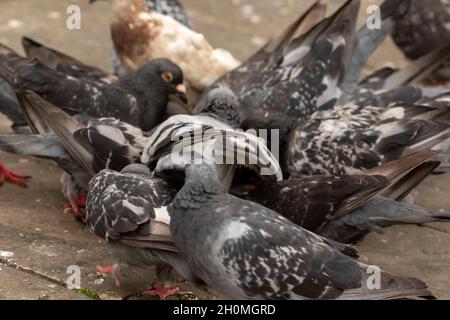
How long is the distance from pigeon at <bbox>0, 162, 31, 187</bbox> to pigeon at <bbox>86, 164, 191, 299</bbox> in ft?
4.13

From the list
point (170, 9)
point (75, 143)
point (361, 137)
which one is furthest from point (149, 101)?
point (170, 9)

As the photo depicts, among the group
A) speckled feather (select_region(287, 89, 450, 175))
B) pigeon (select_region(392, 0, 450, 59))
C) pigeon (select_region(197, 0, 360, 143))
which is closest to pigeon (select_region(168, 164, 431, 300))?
speckled feather (select_region(287, 89, 450, 175))

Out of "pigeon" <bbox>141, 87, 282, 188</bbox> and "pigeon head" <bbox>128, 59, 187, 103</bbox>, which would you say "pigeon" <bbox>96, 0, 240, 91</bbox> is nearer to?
"pigeon head" <bbox>128, 59, 187, 103</bbox>

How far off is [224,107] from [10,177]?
5.21 feet

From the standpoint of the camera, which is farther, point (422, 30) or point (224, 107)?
point (422, 30)

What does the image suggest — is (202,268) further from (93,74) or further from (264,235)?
(93,74)

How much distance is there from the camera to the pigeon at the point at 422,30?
29.3ft

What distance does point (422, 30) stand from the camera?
898cm

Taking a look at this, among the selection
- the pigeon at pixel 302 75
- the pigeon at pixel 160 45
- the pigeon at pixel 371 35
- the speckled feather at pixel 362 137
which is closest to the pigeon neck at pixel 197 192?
the speckled feather at pixel 362 137

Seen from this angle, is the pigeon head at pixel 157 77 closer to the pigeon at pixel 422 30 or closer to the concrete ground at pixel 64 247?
the concrete ground at pixel 64 247

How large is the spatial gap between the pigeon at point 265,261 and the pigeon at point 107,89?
2043 millimetres

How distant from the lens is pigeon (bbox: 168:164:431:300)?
4.27 m

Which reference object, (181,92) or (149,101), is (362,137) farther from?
(149,101)
